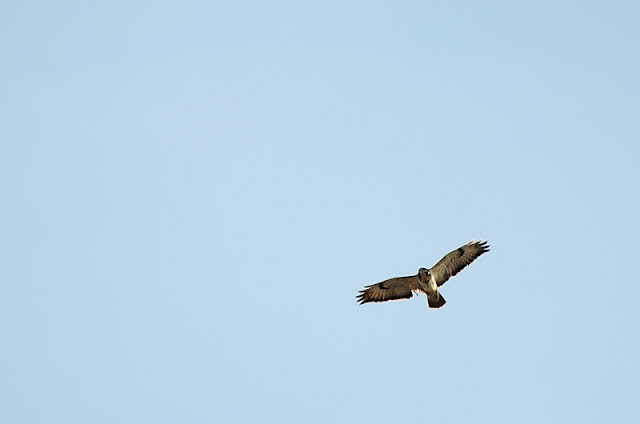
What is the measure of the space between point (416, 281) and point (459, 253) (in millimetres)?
1822

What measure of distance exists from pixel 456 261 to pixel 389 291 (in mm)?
2662

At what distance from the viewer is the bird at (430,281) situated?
96.2ft

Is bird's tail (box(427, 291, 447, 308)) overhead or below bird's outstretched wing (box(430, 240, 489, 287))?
below

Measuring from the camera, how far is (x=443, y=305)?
29.3 m

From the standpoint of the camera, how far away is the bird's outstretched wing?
29.7 m

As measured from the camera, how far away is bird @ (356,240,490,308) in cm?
2931

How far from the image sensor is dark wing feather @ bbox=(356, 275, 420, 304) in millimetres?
30078

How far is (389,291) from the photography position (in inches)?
1202

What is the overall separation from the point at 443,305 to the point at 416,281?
1.28 meters

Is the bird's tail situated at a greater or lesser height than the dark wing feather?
lesser

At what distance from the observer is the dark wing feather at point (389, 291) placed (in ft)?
98.7

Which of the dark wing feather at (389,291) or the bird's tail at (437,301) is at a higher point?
the dark wing feather at (389,291)

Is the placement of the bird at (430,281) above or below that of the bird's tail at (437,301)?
above

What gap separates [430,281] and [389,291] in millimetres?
1929
